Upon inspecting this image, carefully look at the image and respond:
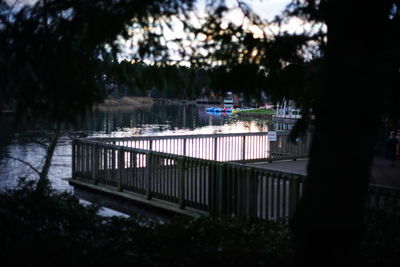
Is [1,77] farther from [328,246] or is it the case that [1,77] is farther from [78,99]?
[328,246]

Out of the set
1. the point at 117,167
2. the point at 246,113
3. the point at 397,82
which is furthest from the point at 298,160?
the point at 246,113

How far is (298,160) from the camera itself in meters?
16.8

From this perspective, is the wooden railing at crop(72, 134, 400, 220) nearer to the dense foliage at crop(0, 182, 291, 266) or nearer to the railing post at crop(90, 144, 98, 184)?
the railing post at crop(90, 144, 98, 184)

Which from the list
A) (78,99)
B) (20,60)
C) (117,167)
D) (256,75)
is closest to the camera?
(78,99)

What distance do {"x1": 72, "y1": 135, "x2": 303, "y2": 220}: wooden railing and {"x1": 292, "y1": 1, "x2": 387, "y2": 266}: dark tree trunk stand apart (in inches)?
163

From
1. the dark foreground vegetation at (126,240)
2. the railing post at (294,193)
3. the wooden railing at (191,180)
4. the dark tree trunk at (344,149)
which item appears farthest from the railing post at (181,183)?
the dark tree trunk at (344,149)

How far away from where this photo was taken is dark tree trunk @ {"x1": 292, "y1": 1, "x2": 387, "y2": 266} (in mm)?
3689

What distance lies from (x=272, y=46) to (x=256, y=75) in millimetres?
405

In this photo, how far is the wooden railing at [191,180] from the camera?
8507 mm

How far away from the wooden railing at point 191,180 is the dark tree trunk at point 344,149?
4139 mm

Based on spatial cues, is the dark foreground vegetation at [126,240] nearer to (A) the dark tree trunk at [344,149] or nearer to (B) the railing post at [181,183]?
(A) the dark tree trunk at [344,149]

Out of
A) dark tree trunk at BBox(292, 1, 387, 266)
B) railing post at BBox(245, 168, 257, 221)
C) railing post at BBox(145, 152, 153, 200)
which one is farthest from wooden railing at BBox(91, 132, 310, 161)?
dark tree trunk at BBox(292, 1, 387, 266)

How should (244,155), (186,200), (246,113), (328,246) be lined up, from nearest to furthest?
(328,246) → (186,200) → (244,155) → (246,113)

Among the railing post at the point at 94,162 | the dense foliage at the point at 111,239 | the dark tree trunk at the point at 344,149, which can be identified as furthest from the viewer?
the railing post at the point at 94,162
